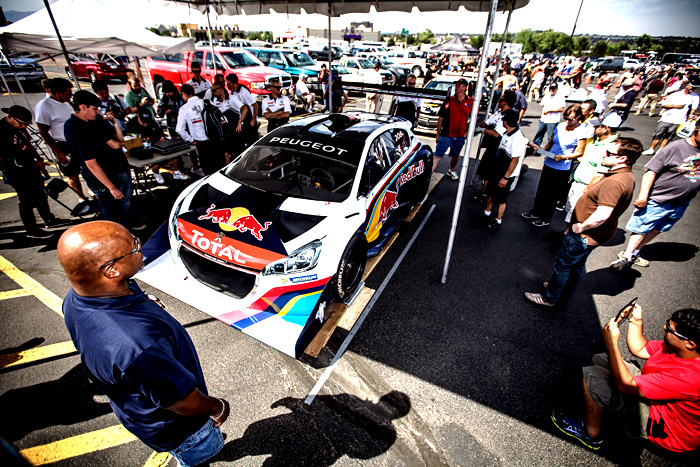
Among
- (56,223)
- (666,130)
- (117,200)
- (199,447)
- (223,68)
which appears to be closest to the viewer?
(199,447)

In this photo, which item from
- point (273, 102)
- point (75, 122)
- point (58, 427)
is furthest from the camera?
point (273, 102)

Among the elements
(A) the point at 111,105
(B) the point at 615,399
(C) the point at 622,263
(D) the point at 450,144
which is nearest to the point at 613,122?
(C) the point at 622,263

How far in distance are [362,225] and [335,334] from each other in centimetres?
115

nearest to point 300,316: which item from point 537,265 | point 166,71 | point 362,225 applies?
point 362,225

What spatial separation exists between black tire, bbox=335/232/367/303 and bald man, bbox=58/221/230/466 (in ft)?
5.55

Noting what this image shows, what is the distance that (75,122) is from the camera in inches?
137

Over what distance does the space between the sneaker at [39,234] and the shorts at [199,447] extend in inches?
181

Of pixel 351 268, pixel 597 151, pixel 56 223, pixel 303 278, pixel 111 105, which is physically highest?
pixel 111 105

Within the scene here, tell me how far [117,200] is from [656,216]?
6.99m

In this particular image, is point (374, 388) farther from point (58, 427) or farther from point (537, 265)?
point (537, 265)

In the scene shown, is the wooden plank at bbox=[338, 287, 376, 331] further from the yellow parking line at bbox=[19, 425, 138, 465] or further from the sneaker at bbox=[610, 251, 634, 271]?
the sneaker at bbox=[610, 251, 634, 271]

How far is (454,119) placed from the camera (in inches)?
233

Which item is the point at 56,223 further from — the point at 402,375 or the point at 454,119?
the point at 454,119

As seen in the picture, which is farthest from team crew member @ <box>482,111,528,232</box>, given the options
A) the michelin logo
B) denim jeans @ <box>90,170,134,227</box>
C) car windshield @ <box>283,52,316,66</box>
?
car windshield @ <box>283,52,316,66</box>
